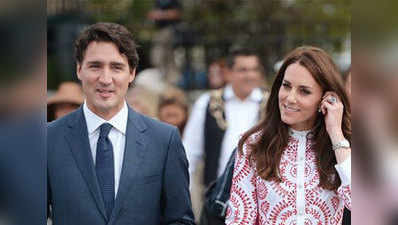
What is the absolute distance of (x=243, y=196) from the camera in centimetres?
310

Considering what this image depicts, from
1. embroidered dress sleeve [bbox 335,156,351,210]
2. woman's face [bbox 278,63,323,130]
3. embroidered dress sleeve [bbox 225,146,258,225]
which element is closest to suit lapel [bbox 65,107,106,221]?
embroidered dress sleeve [bbox 225,146,258,225]

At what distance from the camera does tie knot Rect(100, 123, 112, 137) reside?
3061 millimetres

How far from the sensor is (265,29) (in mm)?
11453

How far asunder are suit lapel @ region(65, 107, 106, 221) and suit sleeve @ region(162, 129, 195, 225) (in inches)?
12.6

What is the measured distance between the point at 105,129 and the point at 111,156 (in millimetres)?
122

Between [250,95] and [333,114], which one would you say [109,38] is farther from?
[250,95]

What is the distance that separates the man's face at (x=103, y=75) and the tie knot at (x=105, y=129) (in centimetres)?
3

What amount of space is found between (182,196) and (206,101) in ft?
9.92

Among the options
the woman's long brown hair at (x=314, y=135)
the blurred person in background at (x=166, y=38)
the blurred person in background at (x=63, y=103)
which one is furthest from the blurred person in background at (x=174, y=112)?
the woman's long brown hair at (x=314, y=135)

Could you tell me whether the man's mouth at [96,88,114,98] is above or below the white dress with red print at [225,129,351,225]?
above

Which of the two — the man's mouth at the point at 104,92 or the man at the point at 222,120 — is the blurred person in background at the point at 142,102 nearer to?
the man at the point at 222,120

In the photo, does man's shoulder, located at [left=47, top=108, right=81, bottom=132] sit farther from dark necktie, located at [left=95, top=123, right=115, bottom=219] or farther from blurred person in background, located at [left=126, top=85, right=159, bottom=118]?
blurred person in background, located at [left=126, top=85, right=159, bottom=118]

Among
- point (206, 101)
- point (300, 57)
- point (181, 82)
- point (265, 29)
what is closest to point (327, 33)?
point (265, 29)

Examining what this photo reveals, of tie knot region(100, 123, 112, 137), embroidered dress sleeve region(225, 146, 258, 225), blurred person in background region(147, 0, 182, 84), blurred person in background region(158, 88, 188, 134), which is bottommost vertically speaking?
embroidered dress sleeve region(225, 146, 258, 225)
